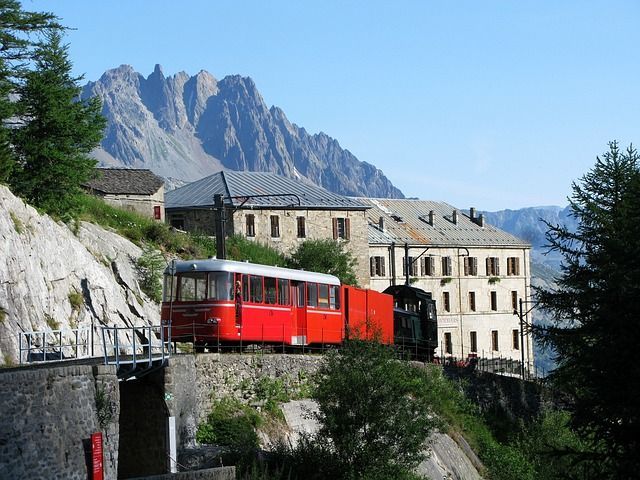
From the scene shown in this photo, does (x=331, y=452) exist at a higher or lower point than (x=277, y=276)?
lower

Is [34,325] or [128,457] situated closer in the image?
[128,457]

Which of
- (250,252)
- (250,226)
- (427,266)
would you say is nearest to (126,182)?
(250,226)

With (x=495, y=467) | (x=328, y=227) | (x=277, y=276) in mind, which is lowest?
(x=495, y=467)

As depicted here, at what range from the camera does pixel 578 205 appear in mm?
41406

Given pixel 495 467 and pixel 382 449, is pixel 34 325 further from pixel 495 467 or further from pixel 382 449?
pixel 495 467

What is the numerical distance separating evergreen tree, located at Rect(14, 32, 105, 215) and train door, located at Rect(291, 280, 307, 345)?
9.31 meters

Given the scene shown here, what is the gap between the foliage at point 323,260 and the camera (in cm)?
6669

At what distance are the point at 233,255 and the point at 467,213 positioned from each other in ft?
135

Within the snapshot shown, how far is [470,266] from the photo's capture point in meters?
90.2

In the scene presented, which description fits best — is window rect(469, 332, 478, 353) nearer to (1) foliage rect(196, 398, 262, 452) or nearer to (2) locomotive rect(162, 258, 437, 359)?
(2) locomotive rect(162, 258, 437, 359)

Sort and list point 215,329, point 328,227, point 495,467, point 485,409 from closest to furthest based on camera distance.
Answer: point 215,329 → point 495,467 → point 485,409 → point 328,227

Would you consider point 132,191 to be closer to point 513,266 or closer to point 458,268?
point 458,268

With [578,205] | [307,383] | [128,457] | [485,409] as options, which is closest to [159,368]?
[128,457]

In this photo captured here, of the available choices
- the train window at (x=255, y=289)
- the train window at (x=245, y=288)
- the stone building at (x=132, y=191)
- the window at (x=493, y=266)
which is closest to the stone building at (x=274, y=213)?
the stone building at (x=132, y=191)
